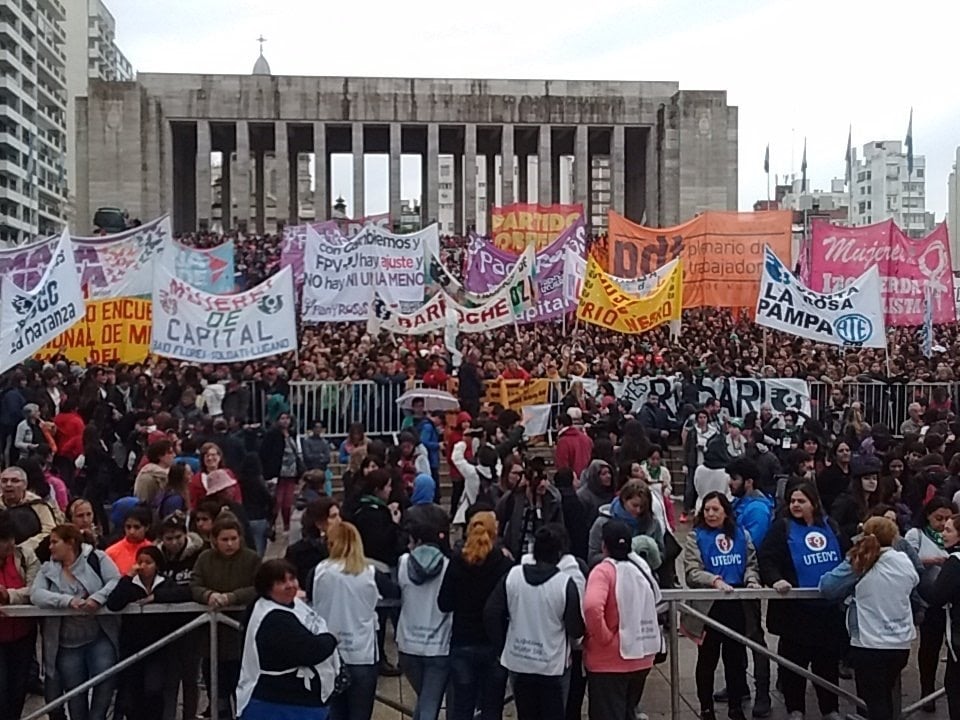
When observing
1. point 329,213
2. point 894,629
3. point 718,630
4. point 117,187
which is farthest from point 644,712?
point 329,213

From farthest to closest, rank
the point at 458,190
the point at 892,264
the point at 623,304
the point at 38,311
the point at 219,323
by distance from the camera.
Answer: the point at 458,190 < the point at 892,264 < the point at 623,304 < the point at 219,323 < the point at 38,311

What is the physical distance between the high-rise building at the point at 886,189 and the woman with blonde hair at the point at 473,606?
435 ft

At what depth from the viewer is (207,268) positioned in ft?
67.7

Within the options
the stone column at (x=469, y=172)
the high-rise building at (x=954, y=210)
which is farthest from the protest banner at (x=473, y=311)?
the high-rise building at (x=954, y=210)

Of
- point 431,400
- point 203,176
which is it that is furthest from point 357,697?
point 203,176

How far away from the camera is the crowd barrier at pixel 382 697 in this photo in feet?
20.9

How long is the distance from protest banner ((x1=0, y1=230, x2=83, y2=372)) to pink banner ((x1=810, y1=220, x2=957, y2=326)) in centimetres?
1280

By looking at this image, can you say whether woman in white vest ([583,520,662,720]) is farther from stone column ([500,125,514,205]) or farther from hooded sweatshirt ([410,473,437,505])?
stone column ([500,125,514,205])

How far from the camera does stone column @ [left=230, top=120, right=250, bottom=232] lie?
58.8m

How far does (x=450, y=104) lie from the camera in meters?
58.9

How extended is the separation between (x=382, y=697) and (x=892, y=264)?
14943 millimetres

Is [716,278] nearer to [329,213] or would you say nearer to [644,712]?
[644,712]

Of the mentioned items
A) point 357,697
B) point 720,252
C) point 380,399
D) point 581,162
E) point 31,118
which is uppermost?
point 31,118

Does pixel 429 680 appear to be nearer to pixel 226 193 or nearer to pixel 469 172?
pixel 469 172
